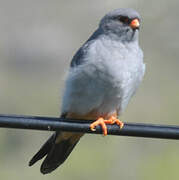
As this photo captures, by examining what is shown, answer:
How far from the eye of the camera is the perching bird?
6.78m

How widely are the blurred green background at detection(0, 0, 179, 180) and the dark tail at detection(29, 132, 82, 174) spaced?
9811 millimetres

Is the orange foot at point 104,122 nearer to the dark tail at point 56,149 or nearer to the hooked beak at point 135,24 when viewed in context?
the dark tail at point 56,149

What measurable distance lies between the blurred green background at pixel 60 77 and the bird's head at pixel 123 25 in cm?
1014

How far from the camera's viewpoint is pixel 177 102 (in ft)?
73.4

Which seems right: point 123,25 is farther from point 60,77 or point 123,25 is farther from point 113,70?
point 60,77

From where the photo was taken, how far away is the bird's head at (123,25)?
23.6 ft

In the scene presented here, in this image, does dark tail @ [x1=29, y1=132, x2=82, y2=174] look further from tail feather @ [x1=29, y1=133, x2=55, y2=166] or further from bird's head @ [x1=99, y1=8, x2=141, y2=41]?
bird's head @ [x1=99, y1=8, x2=141, y2=41]

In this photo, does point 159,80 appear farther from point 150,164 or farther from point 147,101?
point 150,164

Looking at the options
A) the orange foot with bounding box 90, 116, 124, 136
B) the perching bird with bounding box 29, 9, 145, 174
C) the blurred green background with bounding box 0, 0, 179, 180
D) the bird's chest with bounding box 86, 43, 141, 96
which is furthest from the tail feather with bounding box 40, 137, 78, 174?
the blurred green background with bounding box 0, 0, 179, 180

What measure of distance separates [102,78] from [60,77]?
12786mm

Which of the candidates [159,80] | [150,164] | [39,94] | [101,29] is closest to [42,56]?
[39,94]

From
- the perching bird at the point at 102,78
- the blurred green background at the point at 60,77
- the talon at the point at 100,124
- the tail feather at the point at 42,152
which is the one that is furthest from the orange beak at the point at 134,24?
the blurred green background at the point at 60,77

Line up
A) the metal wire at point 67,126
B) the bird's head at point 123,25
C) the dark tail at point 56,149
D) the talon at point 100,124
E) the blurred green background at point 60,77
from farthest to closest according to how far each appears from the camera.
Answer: the blurred green background at point 60,77
the bird's head at point 123,25
the dark tail at point 56,149
the talon at point 100,124
the metal wire at point 67,126

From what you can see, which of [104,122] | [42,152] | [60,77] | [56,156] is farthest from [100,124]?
[60,77]
